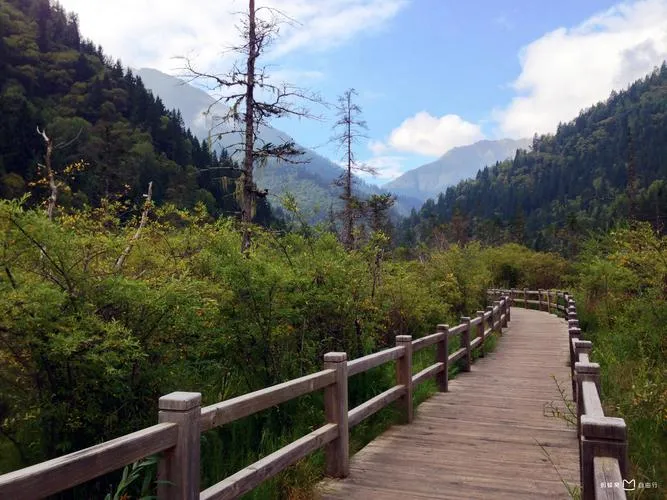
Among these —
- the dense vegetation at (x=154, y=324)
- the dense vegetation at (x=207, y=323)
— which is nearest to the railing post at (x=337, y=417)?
the dense vegetation at (x=207, y=323)

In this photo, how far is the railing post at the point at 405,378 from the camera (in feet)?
22.4

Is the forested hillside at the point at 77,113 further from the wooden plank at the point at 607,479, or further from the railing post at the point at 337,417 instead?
the wooden plank at the point at 607,479

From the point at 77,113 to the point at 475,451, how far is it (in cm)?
9229

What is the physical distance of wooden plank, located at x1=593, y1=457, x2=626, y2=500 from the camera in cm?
244

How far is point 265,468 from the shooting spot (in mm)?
3848

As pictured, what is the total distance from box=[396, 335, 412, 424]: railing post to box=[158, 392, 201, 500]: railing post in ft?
13.6

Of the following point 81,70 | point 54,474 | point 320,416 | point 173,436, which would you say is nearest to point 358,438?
point 320,416

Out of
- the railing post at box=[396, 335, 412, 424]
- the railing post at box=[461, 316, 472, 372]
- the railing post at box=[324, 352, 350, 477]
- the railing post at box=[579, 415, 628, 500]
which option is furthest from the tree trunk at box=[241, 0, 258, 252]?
the railing post at box=[579, 415, 628, 500]

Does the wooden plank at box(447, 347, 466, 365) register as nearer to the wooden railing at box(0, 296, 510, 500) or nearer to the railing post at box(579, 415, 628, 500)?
the wooden railing at box(0, 296, 510, 500)

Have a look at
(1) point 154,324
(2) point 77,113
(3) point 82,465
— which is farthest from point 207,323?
(2) point 77,113

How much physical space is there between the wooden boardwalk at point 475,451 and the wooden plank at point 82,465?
85.7 inches

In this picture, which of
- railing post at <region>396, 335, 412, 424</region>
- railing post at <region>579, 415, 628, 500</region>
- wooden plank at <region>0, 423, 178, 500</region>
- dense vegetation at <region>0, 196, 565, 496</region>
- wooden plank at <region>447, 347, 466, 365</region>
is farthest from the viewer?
wooden plank at <region>447, 347, 466, 365</region>

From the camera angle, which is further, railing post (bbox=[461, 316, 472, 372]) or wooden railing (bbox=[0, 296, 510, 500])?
railing post (bbox=[461, 316, 472, 372])

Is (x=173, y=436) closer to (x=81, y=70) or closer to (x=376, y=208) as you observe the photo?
(x=376, y=208)
